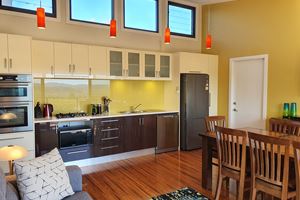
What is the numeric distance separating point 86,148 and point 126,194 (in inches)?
55.6

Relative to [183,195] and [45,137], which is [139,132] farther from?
[183,195]

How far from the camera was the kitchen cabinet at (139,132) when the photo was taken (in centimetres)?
481

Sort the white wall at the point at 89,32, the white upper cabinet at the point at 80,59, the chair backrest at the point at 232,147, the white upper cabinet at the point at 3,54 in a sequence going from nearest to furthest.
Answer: the chair backrest at the point at 232,147, the white upper cabinet at the point at 3,54, the white wall at the point at 89,32, the white upper cabinet at the point at 80,59

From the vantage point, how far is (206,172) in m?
3.50

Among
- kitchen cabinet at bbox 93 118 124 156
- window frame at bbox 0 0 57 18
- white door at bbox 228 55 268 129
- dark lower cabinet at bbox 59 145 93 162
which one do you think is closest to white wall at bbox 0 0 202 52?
window frame at bbox 0 0 57 18

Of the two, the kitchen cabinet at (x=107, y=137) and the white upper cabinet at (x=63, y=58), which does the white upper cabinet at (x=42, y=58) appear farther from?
the kitchen cabinet at (x=107, y=137)

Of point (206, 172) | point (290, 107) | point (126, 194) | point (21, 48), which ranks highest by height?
point (21, 48)

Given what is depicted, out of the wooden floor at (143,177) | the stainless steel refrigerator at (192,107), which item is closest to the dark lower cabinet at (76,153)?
the wooden floor at (143,177)

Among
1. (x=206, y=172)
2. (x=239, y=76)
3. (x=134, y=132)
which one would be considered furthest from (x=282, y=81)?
(x=134, y=132)

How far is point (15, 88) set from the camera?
12.0ft

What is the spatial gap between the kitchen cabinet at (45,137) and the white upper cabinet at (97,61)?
121 cm

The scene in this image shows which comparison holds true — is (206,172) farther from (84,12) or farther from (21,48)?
(84,12)

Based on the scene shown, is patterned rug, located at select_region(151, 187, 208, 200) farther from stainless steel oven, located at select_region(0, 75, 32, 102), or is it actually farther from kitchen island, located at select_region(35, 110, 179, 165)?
stainless steel oven, located at select_region(0, 75, 32, 102)

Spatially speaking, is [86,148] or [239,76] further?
[239,76]
